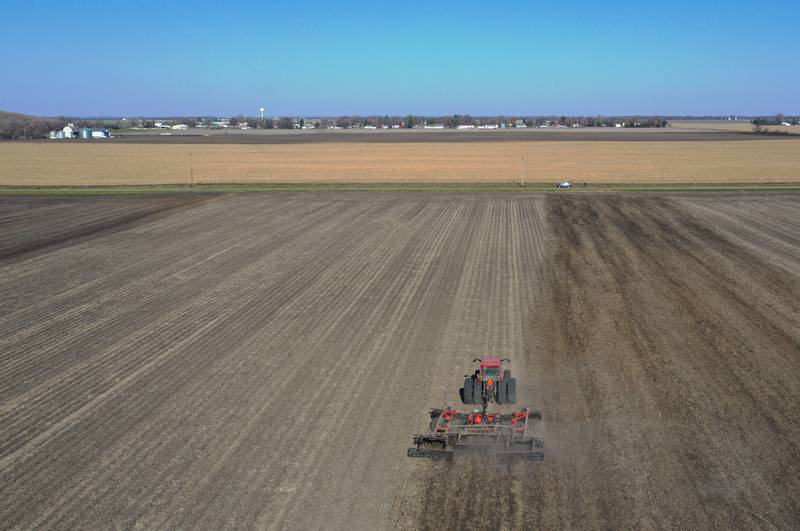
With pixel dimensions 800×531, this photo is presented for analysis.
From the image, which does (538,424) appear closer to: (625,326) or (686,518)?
(686,518)

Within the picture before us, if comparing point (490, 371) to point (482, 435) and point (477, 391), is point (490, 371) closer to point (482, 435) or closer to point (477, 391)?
point (477, 391)

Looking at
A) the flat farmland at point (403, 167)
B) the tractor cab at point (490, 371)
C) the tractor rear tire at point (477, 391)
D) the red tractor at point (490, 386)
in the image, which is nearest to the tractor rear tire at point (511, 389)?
the red tractor at point (490, 386)

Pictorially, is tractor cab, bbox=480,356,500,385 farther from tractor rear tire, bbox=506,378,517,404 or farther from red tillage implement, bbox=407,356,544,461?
tractor rear tire, bbox=506,378,517,404

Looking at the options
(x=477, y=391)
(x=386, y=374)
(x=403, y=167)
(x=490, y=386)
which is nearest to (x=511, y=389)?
(x=490, y=386)

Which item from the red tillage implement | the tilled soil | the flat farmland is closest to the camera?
the tilled soil

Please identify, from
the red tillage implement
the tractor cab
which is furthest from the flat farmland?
the red tillage implement

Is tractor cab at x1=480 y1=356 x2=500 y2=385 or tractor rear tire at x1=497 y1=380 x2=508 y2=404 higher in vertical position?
tractor cab at x1=480 y1=356 x2=500 y2=385

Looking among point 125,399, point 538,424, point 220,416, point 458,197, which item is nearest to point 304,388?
point 220,416

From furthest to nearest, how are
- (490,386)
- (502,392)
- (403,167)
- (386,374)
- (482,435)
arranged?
1. (403,167)
2. (386,374)
3. (502,392)
4. (490,386)
5. (482,435)
